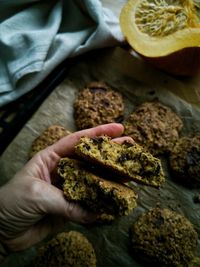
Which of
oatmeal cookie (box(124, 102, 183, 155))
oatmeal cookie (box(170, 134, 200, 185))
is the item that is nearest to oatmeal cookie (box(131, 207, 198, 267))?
oatmeal cookie (box(170, 134, 200, 185))

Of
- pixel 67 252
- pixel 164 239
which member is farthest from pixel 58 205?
pixel 164 239

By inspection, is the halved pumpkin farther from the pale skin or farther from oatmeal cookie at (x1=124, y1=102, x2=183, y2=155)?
the pale skin

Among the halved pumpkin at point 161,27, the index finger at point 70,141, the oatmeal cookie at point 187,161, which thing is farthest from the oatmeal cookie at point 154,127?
the index finger at point 70,141

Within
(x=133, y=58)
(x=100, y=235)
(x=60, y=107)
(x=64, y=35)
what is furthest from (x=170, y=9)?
(x=100, y=235)

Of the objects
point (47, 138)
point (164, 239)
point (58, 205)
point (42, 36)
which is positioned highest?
point (42, 36)

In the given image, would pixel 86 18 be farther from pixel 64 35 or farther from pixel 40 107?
pixel 40 107

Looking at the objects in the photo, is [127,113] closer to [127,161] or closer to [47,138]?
[47,138]

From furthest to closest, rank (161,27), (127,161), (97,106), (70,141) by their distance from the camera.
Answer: (97,106)
(161,27)
(70,141)
(127,161)
